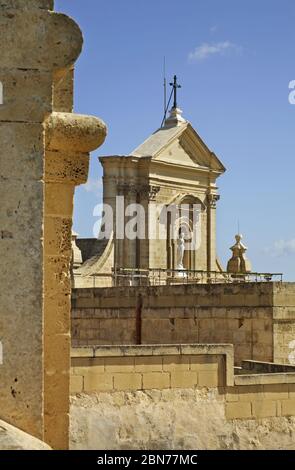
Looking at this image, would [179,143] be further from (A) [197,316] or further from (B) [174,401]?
(B) [174,401]

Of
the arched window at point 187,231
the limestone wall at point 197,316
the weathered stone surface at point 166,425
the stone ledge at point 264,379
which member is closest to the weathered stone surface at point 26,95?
the weathered stone surface at point 166,425

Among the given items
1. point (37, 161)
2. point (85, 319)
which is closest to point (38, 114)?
point (37, 161)

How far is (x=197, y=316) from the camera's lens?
1612 cm

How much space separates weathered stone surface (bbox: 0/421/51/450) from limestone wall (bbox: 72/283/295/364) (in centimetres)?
1103

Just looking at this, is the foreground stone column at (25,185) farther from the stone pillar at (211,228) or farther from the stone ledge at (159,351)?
the stone pillar at (211,228)

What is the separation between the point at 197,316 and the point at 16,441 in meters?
12.2

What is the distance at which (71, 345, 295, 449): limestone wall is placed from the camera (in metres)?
9.31

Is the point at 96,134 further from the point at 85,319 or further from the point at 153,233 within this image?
the point at 153,233

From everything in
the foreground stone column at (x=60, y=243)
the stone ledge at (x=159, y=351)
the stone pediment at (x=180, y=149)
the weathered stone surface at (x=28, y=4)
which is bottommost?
the stone ledge at (x=159, y=351)

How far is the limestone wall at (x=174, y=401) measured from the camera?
931cm

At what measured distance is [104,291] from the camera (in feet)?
60.8

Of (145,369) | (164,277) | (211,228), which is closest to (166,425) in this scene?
(145,369)

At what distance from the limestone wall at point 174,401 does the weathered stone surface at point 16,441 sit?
16.4 feet

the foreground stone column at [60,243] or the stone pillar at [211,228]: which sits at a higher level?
the stone pillar at [211,228]
